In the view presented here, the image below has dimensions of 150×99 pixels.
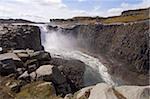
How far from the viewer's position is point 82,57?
229 feet

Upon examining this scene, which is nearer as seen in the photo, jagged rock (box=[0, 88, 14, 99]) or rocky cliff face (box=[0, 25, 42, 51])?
jagged rock (box=[0, 88, 14, 99])

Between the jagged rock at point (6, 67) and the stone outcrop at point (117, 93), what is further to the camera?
the jagged rock at point (6, 67)

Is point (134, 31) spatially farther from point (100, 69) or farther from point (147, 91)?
point (147, 91)

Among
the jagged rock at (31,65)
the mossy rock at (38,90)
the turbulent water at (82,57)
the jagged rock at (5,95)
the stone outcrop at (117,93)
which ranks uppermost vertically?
the stone outcrop at (117,93)

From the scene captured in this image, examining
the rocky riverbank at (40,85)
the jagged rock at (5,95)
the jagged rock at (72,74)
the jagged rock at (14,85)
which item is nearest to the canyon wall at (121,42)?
the jagged rock at (72,74)

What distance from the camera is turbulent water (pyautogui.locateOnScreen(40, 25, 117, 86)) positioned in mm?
51125

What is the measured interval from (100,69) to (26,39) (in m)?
16.5

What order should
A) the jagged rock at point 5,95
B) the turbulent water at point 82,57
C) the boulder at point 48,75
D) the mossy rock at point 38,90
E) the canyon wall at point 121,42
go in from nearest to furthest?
the jagged rock at point 5,95 < the mossy rock at point 38,90 < the boulder at point 48,75 < the turbulent water at point 82,57 < the canyon wall at point 121,42

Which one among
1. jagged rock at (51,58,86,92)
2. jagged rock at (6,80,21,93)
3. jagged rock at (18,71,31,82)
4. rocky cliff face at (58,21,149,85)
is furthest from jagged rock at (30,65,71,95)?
rocky cliff face at (58,21,149,85)

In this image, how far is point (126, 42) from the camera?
7625 cm

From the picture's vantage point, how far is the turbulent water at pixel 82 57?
51.1m

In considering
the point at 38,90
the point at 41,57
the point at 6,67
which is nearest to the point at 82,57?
the point at 41,57

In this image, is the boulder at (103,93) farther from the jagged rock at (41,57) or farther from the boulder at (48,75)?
the jagged rock at (41,57)

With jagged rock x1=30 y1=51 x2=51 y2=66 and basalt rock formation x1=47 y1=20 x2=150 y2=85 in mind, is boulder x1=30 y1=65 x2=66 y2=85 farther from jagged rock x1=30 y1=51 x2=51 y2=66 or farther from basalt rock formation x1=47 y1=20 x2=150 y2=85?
basalt rock formation x1=47 y1=20 x2=150 y2=85
